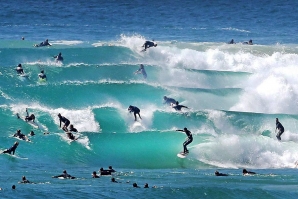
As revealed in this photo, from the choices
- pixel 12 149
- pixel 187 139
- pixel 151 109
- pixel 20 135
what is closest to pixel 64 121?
pixel 20 135

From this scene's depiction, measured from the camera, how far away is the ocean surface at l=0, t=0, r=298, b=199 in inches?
1261

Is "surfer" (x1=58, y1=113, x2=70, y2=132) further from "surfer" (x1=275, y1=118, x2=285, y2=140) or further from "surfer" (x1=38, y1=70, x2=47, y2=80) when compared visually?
"surfer" (x1=38, y1=70, x2=47, y2=80)

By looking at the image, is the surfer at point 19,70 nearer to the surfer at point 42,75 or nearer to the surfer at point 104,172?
the surfer at point 42,75

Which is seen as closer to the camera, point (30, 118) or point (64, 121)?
point (64, 121)

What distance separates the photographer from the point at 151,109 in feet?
144

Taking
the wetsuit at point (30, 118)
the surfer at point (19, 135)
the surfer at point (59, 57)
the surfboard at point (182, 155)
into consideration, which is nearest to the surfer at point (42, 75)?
the surfer at point (59, 57)

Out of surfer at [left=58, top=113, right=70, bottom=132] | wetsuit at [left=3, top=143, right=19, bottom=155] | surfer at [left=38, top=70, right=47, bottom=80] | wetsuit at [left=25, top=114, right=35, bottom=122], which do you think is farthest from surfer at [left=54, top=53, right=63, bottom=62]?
wetsuit at [left=3, top=143, right=19, bottom=155]

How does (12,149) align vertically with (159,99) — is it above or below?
below

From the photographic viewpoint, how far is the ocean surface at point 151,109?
105ft

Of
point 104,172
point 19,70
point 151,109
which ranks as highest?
point 19,70

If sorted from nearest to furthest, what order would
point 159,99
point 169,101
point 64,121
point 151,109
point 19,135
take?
point 19,135 < point 64,121 < point 151,109 < point 169,101 < point 159,99

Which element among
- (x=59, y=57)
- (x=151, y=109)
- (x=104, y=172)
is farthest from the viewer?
(x=59, y=57)

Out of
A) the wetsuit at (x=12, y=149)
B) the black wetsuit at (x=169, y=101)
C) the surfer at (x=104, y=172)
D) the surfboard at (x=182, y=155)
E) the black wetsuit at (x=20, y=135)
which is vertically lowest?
the surfer at (x=104, y=172)

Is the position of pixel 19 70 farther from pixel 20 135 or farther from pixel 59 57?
pixel 20 135
